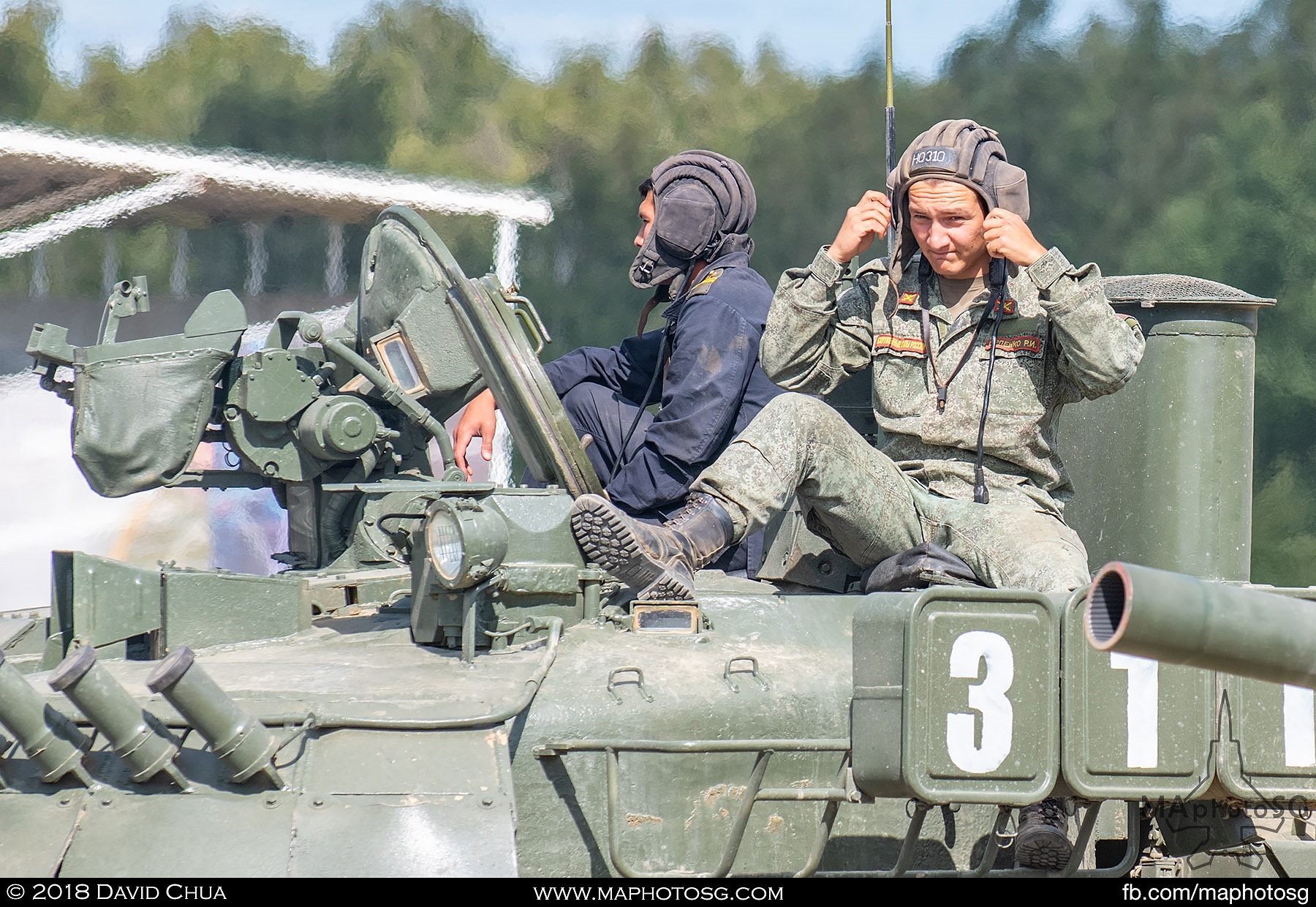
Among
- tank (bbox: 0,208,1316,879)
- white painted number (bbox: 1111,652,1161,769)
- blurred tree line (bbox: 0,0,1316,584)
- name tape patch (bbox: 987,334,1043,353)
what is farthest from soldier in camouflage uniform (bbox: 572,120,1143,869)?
blurred tree line (bbox: 0,0,1316,584)

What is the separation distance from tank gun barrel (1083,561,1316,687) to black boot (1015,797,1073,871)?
73.8 inches

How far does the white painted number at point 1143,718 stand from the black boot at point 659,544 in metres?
1.20

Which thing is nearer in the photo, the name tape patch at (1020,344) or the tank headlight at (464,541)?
the tank headlight at (464,541)

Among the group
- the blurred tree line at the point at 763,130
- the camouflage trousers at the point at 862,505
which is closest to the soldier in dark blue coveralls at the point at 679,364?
the camouflage trousers at the point at 862,505

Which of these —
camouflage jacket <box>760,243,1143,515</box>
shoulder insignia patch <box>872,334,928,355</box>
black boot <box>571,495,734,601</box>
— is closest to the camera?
black boot <box>571,495,734,601</box>

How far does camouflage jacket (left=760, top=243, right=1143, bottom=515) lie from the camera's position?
5.16 meters

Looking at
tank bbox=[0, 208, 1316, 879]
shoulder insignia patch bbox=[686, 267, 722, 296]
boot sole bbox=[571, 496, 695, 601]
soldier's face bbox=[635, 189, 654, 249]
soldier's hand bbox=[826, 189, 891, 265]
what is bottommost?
tank bbox=[0, 208, 1316, 879]

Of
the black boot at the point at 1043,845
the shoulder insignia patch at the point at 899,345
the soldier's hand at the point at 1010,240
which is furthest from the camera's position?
the shoulder insignia patch at the point at 899,345

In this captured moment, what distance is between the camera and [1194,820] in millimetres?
4605

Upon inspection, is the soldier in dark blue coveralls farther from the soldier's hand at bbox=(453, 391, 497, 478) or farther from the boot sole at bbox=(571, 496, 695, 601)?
the boot sole at bbox=(571, 496, 695, 601)

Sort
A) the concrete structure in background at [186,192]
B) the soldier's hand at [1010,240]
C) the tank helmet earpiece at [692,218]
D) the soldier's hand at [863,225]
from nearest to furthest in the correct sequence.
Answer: the soldier's hand at [1010,240] → the soldier's hand at [863,225] → the tank helmet earpiece at [692,218] → the concrete structure in background at [186,192]

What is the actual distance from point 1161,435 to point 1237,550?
0.44 metres

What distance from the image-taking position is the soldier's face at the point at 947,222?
5.13 meters

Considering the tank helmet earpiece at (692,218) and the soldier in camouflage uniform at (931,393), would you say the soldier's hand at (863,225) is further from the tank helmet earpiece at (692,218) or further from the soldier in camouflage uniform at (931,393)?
the tank helmet earpiece at (692,218)
